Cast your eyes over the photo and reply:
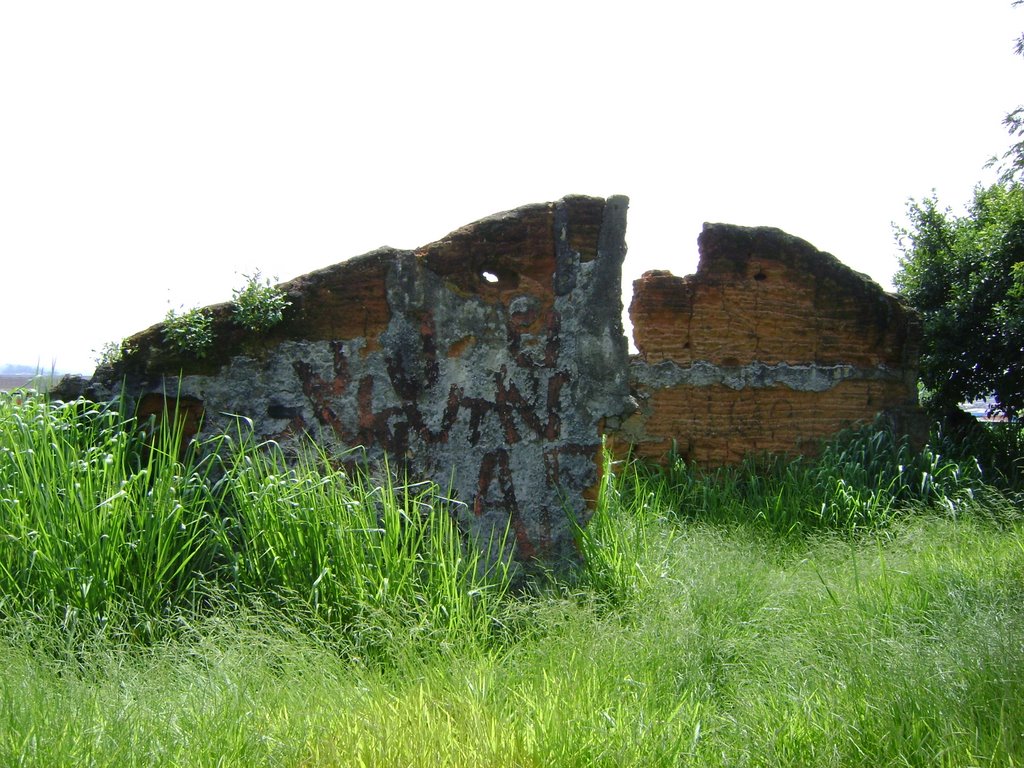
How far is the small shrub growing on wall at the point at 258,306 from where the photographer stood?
4453 millimetres

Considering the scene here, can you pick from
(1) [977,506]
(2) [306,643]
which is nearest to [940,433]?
(1) [977,506]

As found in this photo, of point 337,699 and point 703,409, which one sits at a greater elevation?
point 703,409

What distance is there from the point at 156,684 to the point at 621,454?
4663 mm

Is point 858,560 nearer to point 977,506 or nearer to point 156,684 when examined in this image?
point 977,506

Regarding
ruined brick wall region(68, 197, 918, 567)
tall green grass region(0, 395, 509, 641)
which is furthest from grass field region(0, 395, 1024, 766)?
ruined brick wall region(68, 197, 918, 567)

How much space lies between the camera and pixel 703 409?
24.6 ft

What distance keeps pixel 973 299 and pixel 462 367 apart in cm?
585

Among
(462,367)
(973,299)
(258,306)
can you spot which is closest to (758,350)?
(973,299)

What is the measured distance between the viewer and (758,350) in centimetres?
762

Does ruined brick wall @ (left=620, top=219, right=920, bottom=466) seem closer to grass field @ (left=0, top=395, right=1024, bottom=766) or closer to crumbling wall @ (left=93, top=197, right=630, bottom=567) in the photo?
grass field @ (left=0, top=395, right=1024, bottom=766)

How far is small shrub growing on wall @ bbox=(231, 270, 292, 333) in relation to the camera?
14.6ft

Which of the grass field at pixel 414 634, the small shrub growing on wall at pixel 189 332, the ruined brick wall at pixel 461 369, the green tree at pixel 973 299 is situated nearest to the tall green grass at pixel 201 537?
the grass field at pixel 414 634

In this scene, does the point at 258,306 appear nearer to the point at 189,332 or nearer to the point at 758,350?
the point at 189,332

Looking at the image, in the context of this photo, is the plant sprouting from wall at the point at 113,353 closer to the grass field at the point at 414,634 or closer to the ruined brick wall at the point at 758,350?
the grass field at the point at 414,634
